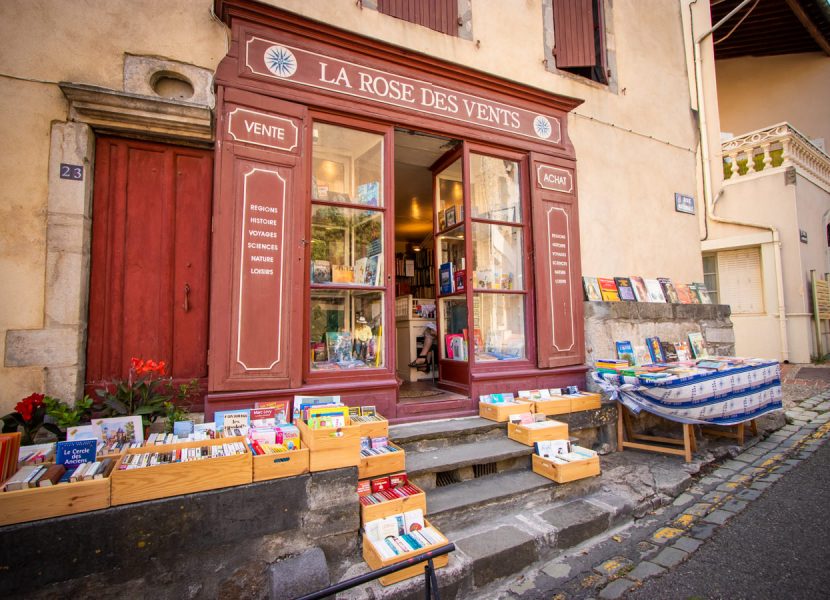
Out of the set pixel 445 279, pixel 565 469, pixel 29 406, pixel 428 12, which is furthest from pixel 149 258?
pixel 428 12

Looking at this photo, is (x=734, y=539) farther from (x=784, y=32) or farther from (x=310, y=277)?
Answer: (x=784, y=32)

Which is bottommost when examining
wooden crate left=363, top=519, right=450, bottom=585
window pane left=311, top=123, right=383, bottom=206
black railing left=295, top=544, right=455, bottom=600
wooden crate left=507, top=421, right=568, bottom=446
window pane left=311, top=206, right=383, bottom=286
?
wooden crate left=363, top=519, right=450, bottom=585

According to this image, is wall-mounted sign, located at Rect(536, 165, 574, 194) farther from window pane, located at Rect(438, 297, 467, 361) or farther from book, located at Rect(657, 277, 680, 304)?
book, located at Rect(657, 277, 680, 304)

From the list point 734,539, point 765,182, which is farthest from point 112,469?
point 765,182

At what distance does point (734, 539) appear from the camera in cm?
308

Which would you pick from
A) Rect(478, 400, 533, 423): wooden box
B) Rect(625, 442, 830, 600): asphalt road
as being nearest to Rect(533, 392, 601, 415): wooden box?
Rect(478, 400, 533, 423): wooden box

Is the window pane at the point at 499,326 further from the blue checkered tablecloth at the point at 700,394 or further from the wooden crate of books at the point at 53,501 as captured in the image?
the wooden crate of books at the point at 53,501

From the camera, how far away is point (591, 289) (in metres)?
5.59

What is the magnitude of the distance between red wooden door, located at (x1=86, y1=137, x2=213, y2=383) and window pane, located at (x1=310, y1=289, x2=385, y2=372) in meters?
0.97

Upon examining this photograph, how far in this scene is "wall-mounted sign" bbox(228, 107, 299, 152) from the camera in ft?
11.9

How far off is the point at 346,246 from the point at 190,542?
277cm

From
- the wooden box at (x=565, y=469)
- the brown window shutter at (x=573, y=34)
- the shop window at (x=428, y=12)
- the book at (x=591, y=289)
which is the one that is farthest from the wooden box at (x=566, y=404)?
the brown window shutter at (x=573, y=34)

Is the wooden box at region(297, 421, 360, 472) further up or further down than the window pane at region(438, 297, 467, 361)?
further down

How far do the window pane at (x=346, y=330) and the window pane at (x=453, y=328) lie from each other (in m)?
1.17
